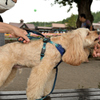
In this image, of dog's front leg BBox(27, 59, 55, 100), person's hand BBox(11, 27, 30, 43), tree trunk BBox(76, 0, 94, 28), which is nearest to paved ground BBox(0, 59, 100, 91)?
dog's front leg BBox(27, 59, 55, 100)

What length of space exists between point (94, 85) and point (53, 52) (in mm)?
2697

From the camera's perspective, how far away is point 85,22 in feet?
19.5

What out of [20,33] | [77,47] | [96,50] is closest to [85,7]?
[96,50]

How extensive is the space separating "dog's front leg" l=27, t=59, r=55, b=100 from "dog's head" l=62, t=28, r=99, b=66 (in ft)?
0.90

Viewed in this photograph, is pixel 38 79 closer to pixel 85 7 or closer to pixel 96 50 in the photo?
pixel 96 50

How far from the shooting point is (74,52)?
2.08m

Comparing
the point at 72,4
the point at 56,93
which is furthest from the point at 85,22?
the point at 72,4

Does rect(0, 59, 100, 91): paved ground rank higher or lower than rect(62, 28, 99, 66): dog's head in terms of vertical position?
lower

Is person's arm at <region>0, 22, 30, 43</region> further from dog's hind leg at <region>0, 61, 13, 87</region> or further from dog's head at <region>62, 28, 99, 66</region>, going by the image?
dog's head at <region>62, 28, 99, 66</region>

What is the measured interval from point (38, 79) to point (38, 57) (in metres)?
0.31

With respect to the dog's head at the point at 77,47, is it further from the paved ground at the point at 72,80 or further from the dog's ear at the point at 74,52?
the paved ground at the point at 72,80

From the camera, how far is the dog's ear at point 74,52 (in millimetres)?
2070

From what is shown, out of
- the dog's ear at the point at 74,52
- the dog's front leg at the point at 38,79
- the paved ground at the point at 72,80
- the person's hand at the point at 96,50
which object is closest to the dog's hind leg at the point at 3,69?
the dog's front leg at the point at 38,79

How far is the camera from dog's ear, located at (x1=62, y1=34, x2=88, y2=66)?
2.07 meters
